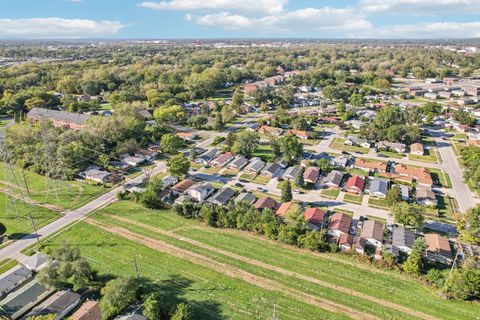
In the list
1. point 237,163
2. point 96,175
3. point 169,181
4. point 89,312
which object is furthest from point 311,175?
point 89,312

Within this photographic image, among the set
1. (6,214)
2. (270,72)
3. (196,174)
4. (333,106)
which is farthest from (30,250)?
(270,72)

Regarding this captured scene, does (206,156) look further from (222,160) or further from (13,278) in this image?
(13,278)

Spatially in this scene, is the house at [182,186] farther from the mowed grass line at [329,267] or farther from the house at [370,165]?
the house at [370,165]

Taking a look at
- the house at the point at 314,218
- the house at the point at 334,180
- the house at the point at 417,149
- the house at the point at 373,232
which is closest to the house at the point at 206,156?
the house at the point at 334,180

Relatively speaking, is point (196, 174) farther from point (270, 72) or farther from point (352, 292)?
point (270, 72)

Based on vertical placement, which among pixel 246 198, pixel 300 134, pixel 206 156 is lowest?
pixel 246 198

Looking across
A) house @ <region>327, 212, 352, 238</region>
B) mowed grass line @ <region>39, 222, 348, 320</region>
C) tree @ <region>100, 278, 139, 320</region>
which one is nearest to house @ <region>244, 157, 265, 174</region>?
house @ <region>327, 212, 352, 238</region>
